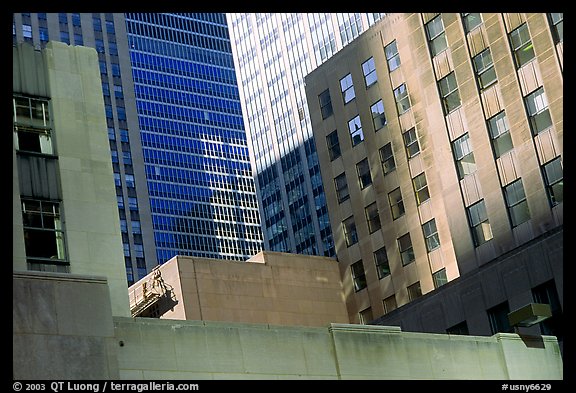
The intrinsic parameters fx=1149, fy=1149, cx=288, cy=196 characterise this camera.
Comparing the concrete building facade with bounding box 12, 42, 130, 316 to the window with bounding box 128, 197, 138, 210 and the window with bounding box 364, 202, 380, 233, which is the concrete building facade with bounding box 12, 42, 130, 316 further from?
the window with bounding box 128, 197, 138, 210

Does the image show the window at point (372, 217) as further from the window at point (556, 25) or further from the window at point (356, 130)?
the window at point (556, 25)

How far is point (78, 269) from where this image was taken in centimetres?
4697

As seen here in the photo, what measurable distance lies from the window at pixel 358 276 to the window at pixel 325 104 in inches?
461

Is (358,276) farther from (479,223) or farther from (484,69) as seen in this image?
(484,69)

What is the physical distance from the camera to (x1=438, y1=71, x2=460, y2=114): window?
74062 mm

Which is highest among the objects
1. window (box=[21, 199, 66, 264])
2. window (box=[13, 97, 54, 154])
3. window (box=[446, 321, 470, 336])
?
window (box=[13, 97, 54, 154])

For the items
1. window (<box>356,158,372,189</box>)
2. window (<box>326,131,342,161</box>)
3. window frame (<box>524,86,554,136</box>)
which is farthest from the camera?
window (<box>326,131,342,161</box>)

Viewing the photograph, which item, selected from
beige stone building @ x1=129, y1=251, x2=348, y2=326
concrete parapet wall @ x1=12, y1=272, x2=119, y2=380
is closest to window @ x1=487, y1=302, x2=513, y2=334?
beige stone building @ x1=129, y1=251, x2=348, y2=326

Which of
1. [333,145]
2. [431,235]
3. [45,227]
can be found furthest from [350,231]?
[45,227]

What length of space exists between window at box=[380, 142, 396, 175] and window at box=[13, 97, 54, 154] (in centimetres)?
3598

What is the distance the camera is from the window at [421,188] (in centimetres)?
7831
